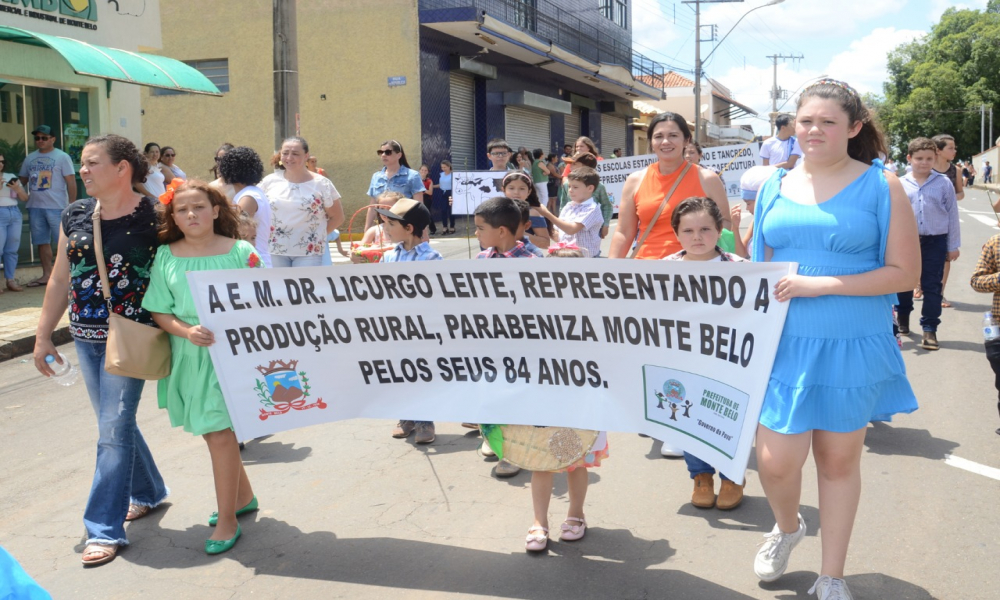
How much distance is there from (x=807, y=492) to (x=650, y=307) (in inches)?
71.1

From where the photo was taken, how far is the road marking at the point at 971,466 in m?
5.10

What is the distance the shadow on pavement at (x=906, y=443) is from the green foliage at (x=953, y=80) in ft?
223

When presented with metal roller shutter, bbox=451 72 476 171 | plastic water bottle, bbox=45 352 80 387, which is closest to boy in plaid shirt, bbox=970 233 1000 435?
plastic water bottle, bbox=45 352 80 387

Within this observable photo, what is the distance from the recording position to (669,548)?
411 centimetres

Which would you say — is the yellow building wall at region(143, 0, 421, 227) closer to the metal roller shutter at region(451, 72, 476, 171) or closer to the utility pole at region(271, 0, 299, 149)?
the metal roller shutter at region(451, 72, 476, 171)

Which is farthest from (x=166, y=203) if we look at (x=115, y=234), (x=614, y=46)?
(x=614, y=46)

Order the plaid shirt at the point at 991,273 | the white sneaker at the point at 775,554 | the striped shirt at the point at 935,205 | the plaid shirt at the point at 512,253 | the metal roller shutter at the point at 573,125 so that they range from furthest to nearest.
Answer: the metal roller shutter at the point at 573,125, the striped shirt at the point at 935,205, the plaid shirt at the point at 991,273, the plaid shirt at the point at 512,253, the white sneaker at the point at 775,554

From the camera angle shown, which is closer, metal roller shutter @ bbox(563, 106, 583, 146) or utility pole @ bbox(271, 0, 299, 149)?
utility pole @ bbox(271, 0, 299, 149)

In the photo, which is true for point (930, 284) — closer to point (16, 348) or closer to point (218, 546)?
point (218, 546)

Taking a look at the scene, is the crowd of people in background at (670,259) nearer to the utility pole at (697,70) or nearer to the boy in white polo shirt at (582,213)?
the boy in white polo shirt at (582,213)

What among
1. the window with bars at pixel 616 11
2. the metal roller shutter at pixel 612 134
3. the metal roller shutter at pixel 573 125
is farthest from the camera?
the metal roller shutter at pixel 612 134

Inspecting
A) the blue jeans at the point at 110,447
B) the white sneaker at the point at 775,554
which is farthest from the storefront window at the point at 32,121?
the white sneaker at the point at 775,554

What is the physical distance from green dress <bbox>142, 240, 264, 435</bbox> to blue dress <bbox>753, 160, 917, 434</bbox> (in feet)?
7.89

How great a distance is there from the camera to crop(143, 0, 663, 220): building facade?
2191 centimetres
